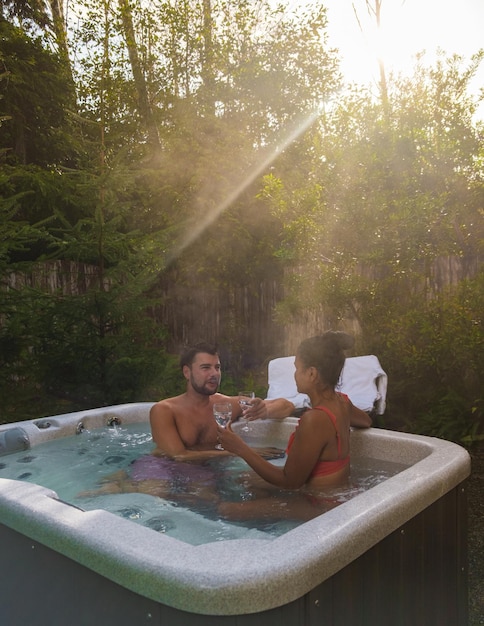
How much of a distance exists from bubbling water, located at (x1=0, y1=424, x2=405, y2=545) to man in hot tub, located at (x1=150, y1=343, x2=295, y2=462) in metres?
0.13

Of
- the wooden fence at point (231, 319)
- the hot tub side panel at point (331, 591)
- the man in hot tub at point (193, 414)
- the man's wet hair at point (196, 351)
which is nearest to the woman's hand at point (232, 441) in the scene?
the hot tub side panel at point (331, 591)

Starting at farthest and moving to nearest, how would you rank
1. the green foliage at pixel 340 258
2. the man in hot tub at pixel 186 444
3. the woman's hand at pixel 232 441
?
the green foliage at pixel 340 258 → the man in hot tub at pixel 186 444 → the woman's hand at pixel 232 441

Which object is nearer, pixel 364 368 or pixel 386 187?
pixel 364 368

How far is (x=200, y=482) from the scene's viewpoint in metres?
3.11

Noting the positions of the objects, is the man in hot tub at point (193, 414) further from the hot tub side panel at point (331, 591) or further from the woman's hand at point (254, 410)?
the hot tub side panel at point (331, 591)

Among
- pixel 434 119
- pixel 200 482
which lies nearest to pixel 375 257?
pixel 434 119

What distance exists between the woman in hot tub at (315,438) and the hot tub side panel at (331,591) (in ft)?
1.46

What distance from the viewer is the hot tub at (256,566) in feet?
4.58

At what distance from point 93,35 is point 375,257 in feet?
28.7

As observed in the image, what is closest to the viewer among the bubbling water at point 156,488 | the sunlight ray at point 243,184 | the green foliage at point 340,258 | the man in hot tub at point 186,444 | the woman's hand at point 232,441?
the woman's hand at point 232,441

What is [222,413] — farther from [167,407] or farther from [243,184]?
[243,184]

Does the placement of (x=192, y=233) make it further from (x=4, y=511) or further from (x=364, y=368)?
(x=4, y=511)

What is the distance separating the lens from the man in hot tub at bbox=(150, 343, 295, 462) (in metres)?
3.36

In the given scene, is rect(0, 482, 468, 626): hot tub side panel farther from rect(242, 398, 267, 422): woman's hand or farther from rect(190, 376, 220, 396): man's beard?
rect(190, 376, 220, 396): man's beard
